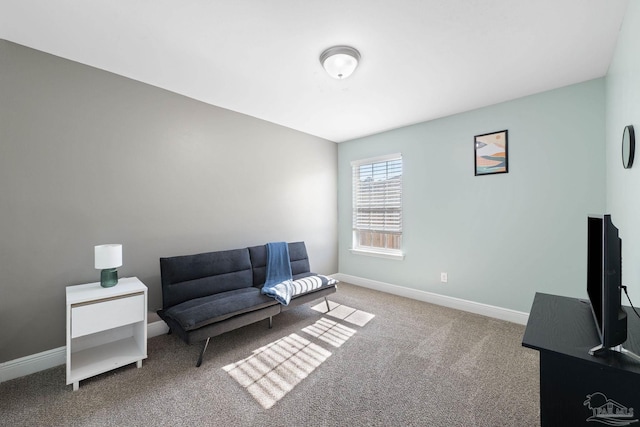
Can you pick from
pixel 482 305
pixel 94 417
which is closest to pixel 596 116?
pixel 482 305

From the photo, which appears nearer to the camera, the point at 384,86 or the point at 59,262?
the point at 59,262

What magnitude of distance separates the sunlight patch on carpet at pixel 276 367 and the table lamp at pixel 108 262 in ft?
3.90

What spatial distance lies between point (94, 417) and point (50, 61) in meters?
2.69

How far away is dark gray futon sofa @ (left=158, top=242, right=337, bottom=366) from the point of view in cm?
223

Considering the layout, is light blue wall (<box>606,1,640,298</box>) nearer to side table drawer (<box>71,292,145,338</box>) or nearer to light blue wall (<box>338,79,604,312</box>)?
light blue wall (<box>338,79,604,312</box>)

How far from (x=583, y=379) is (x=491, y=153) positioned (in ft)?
9.01

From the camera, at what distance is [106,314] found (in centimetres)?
202

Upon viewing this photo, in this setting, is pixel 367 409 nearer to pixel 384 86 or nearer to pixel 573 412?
pixel 573 412

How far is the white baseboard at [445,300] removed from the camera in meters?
3.02

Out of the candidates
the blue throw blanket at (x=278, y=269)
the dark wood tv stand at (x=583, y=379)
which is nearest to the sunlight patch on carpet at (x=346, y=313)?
the blue throw blanket at (x=278, y=269)

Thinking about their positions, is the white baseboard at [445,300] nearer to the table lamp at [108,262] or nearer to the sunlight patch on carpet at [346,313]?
the sunlight patch on carpet at [346,313]

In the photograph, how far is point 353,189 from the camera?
15.1 ft

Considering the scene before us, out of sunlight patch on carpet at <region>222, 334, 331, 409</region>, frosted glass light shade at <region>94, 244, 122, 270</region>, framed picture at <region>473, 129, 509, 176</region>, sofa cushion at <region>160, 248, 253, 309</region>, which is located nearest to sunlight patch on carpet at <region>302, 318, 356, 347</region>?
sunlight patch on carpet at <region>222, 334, 331, 409</region>

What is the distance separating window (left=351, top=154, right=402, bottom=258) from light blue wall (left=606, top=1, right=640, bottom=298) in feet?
7.15
